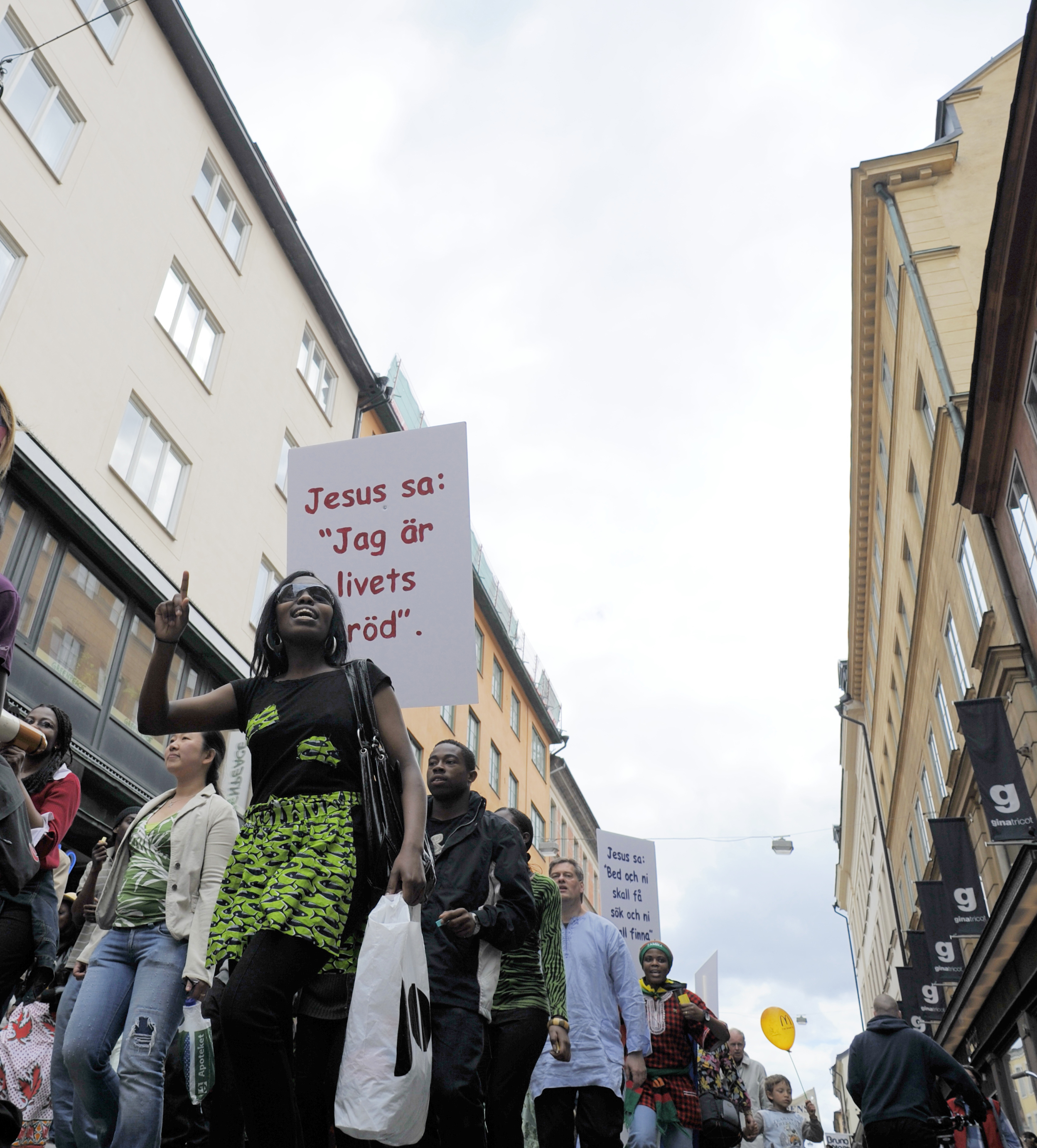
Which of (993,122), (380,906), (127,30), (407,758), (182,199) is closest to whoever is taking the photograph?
(380,906)

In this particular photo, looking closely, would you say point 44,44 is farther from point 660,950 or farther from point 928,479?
point 928,479

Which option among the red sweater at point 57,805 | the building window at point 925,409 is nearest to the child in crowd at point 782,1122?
the red sweater at point 57,805

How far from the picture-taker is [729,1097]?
25.7ft

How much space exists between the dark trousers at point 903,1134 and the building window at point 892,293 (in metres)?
20.3

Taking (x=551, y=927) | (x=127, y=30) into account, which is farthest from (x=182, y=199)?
(x=551, y=927)

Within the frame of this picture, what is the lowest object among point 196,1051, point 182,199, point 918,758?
point 196,1051

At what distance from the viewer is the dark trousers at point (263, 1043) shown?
272cm

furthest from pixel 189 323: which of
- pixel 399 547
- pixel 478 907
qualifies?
pixel 478 907

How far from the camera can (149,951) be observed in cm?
432

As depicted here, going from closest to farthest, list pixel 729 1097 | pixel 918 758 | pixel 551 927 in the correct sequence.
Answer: pixel 551 927 → pixel 729 1097 → pixel 918 758

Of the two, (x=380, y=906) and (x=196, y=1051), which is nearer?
(x=380, y=906)

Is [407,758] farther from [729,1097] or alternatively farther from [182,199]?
[182,199]

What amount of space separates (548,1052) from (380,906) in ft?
11.0

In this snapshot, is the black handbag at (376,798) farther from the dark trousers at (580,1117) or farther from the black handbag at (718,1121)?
the black handbag at (718,1121)
